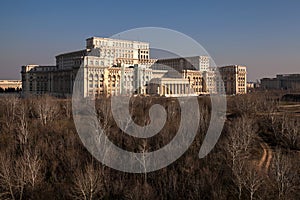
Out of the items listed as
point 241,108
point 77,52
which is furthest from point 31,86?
point 241,108

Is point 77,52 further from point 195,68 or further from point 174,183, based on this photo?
point 174,183

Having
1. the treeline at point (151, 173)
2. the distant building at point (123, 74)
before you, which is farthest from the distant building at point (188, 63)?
the treeline at point (151, 173)

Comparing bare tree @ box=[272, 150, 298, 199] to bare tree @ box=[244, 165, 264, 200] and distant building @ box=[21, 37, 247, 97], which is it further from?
distant building @ box=[21, 37, 247, 97]

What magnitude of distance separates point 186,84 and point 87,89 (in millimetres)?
12867

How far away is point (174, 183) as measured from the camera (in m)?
8.23

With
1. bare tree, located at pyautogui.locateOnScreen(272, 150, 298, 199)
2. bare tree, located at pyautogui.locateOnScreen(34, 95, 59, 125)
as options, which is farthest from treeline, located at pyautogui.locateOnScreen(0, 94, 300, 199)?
bare tree, located at pyautogui.locateOnScreen(34, 95, 59, 125)

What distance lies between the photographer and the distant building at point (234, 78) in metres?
44.2

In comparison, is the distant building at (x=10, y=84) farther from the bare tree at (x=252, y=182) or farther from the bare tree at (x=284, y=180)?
the bare tree at (x=284, y=180)

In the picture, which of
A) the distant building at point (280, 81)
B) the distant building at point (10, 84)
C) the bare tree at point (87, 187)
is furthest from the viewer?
the distant building at point (280, 81)

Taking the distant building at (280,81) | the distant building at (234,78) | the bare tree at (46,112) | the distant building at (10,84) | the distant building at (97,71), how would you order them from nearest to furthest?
1. the bare tree at (46,112)
2. the distant building at (97,71)
3. the distant building at (234,78)
4. the distant building at (10,84)
5. the distant building at (280,81)

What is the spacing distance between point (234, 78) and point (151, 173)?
3699cm

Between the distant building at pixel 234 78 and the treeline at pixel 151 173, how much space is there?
30.2 m

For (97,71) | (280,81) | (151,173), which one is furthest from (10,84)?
(151,173)

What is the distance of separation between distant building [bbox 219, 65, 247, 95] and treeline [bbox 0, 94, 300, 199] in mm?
30191
